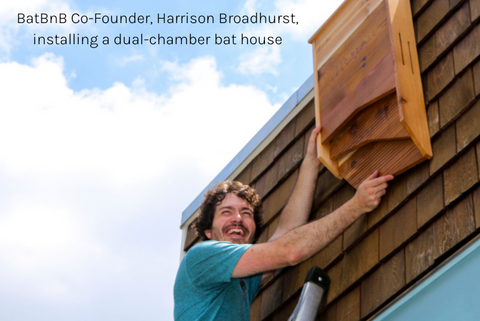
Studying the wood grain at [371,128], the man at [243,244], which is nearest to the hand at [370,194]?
the man at [243,244]

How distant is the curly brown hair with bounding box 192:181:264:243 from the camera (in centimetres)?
286

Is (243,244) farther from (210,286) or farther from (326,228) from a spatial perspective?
(326,228)

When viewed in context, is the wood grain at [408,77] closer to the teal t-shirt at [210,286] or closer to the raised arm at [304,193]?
the raised arm at [304,193]

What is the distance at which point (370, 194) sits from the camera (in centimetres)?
203

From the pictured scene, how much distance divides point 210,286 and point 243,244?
244 millimetres

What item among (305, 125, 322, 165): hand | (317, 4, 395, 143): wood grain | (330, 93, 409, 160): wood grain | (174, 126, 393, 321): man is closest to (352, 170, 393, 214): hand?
(174, 126, 393, 321): man

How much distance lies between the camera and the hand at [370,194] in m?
2.03

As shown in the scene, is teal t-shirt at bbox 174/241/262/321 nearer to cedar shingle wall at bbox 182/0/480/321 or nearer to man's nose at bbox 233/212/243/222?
cedar shingle wall at bbox 182/0/480/321

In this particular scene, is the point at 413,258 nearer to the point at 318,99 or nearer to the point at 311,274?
the point at 311,274

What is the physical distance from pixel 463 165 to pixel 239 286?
108 centimetres

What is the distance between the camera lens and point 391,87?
1903 mm

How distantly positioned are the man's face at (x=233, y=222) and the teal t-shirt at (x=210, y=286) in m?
0.32

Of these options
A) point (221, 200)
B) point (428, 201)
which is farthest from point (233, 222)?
point (428, 201)

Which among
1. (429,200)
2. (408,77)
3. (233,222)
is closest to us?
(429,200)
